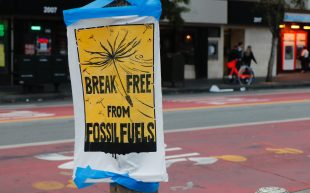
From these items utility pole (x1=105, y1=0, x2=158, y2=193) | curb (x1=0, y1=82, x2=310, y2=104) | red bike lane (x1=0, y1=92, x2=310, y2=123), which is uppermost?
utility pole (x1=105, y1=0, x2=158, y2=193)

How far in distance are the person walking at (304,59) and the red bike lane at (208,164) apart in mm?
22771

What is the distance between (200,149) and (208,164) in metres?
1.14

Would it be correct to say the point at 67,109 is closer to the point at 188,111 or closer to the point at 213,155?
the point at 188,111

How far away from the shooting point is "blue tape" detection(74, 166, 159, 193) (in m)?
3.73

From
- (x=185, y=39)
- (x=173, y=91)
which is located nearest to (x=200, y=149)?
(x=173, y=91)

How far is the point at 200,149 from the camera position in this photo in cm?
915

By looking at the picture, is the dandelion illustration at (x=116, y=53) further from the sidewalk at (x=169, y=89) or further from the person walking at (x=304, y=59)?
the person walking at (x=304, y=59)

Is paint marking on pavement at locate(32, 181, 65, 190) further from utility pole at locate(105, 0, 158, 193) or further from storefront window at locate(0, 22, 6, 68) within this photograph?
storefront window at locate(0, 22, 6, 68)

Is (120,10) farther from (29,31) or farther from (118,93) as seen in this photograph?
(29,31)

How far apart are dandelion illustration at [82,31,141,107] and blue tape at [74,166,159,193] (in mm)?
517

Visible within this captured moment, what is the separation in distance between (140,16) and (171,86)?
19028mm

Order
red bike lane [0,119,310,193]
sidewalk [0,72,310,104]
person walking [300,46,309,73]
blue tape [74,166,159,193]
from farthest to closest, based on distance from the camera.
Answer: person walking [300,46,309,73] → sidewalk [0,72,310,104] → red bike lane [0,119,310,193] → blue tape [74,166,159,193]

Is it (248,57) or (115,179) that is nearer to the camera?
(115,179)

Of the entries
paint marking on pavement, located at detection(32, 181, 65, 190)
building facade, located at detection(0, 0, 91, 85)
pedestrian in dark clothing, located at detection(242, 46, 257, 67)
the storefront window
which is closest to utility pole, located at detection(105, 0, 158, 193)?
paint marking on pavement, located at detection(32, 181, 65, 190)
